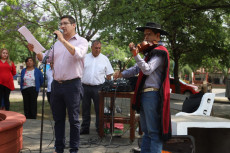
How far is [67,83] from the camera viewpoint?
4133 millimetres

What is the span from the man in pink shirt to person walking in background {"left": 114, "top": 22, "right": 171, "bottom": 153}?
1.02 meters

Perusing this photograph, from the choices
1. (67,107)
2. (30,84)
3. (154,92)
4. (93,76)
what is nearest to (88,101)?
(93,76)

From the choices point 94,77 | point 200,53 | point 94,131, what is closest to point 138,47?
point 94,77

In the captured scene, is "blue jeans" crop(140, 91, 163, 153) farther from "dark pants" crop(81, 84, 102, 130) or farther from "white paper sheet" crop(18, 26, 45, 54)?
"dark pants" crop(81, 84, 102, 130)

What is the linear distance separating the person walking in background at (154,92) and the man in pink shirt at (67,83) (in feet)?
3.35

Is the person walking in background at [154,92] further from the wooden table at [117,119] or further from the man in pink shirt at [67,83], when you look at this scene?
the wooden table at [117,119]

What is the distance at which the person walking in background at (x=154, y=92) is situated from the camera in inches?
130

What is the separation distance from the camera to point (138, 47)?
331 cm

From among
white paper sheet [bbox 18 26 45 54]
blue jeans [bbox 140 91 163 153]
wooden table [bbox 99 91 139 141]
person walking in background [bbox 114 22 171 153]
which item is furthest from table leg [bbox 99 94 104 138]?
blue jeans [bbox 140 91 163 153]

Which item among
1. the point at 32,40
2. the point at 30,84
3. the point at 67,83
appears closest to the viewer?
the point at 32,40

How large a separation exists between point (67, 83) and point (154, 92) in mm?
1356

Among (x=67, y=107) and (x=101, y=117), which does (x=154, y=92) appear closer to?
(x=67, y=107)

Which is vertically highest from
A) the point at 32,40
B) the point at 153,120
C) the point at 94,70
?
the point at 32,40

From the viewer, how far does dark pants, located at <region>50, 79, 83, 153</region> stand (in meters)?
4.11
